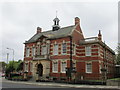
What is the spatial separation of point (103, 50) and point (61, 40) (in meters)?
10.4

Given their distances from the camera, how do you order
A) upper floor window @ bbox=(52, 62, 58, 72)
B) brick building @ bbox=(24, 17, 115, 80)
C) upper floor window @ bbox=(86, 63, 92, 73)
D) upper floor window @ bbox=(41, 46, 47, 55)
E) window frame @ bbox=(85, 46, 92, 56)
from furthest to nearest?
upper floor window @ bbox=(41, 46, 47, 55)
upper floor window @ bbox=(52, 62, 58, 72)
window frame @ bbox=(85, 46, 92, 56)
upper floor window @ bbox=(86, 63, 92, 73)
brick building @ bbox=(24, 17, 115, 80)

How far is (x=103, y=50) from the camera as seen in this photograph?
34812 mm

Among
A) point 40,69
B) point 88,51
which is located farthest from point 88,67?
point 40,69

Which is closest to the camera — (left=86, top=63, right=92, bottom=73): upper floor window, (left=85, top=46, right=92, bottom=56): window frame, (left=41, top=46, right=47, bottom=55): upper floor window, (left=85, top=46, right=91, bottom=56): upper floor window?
(left=86, top=63, right=92, bottom=73): upper floor window

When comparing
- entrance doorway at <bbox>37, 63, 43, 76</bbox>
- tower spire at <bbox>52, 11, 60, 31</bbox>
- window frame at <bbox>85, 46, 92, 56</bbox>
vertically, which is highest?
tower spire at <bbox>52, 11, 60, 31</bbox>

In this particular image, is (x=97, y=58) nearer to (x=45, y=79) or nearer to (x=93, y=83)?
(x=93, y=83)

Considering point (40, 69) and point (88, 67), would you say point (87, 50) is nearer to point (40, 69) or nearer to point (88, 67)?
point (88, 67)

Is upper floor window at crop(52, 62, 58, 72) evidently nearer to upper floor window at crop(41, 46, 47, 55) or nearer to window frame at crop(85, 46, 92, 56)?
upper floor window at crop(41, 46, 47, 55)

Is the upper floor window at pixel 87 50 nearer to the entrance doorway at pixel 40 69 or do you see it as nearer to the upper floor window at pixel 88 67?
the upper floor window at pixel 88 67

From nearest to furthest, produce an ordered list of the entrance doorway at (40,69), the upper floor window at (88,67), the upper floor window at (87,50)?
the upper floor window at (88,67)
the upper floor window at (87,50)
the entrance doorway at (40,69)

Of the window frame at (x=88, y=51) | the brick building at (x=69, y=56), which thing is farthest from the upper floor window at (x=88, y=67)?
the window frame at (x=88, y=51)

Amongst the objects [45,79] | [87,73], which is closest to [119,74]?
[87,73]

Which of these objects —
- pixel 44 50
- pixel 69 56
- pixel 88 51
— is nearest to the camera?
pixel 69 56

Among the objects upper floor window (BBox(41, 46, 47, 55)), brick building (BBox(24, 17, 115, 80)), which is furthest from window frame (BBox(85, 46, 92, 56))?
upper floor window (BBox(41, 46, 47, 55))
